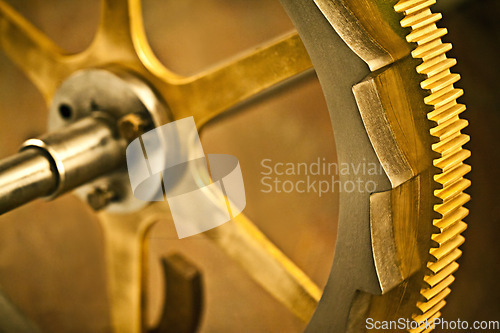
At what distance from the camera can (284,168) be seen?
621 millimetres

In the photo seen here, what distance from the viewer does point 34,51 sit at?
704mm

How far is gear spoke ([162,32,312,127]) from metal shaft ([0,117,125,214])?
8cm

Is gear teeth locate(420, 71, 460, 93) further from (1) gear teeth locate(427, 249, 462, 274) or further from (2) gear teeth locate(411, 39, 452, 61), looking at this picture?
(1) gear teeth locate(427, 249, 462, 274)

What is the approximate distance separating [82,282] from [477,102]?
605 millimetres

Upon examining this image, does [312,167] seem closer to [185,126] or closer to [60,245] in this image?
[185,126]

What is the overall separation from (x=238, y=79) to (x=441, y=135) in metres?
0.19

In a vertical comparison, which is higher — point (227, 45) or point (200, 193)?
point (227, 45)

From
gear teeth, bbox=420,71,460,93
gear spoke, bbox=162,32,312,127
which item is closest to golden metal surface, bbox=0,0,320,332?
gear spoke, bbox=162,32,312,127

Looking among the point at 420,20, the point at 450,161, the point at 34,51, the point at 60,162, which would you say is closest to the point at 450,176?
the point at 450,161

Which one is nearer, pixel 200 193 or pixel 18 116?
pixel 200 193

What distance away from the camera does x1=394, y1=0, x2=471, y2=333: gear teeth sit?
42cm

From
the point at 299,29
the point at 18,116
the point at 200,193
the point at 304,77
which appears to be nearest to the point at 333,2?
the point at 299,29

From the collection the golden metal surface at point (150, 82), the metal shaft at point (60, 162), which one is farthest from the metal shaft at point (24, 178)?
the golden metal surface at point (150, 82)

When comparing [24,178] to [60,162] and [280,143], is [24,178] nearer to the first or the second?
[60,162]
